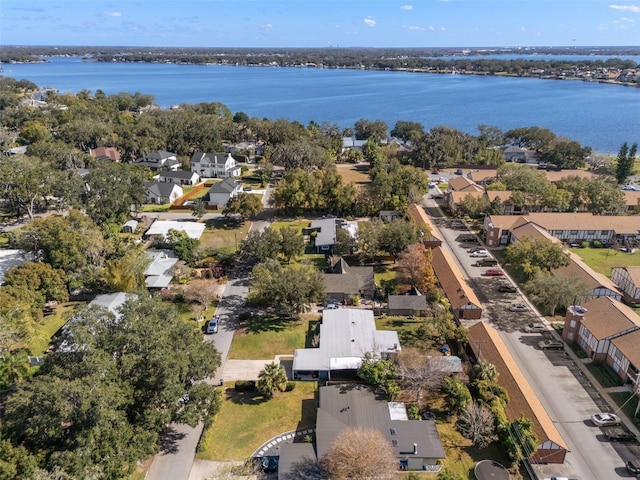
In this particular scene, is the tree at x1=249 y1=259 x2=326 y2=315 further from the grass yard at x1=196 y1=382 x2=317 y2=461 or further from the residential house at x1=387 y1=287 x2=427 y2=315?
the grass yard at x1=196 y1=382 x2=317 y2=461

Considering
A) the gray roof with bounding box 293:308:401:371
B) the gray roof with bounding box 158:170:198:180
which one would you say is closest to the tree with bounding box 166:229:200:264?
the gray roof with bounding box 293:308:401:371

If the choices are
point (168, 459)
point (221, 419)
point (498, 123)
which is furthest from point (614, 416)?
point (498, 123)

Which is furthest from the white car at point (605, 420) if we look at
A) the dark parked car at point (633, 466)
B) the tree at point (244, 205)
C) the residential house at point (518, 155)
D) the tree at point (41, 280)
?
the residential house at point (518, 155)

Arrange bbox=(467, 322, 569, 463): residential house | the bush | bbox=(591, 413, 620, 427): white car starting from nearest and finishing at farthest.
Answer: bbox=(467, 322, 569, 463): residential house, bbox=(591, 413, 620, 427): white car, the bush

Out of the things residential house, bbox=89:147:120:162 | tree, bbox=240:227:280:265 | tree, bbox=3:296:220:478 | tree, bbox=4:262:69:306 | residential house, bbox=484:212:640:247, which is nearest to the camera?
tree, bbox=3:296:220:478

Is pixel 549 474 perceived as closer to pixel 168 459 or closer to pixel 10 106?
pixel 168 459

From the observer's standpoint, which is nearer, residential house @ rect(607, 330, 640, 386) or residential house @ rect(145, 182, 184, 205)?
residential house @ rect(607, 330, 640, 386)
